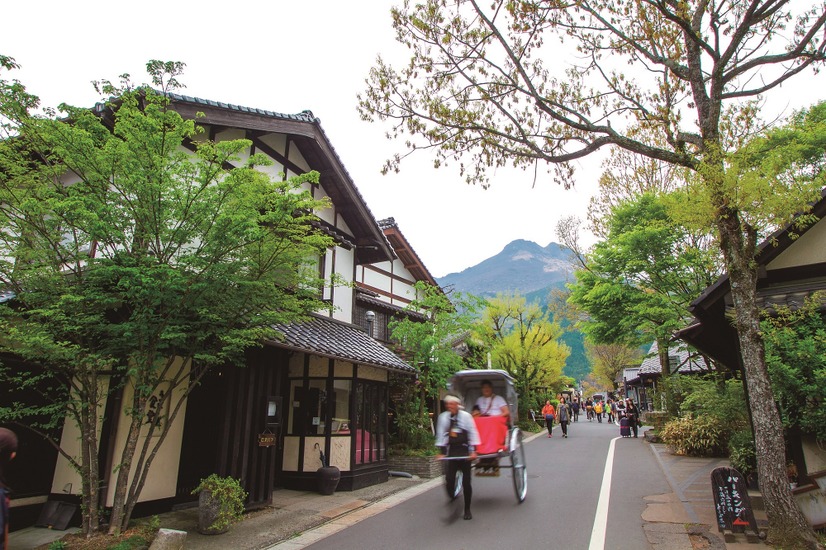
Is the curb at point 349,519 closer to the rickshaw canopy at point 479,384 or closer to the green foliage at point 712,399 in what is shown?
the rickshaw canopy at point 479,384

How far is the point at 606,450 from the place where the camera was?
61.8 ft

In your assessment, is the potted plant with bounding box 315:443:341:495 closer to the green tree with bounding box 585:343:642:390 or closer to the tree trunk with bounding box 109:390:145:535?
the tree trunk with bounding box 109:390:145:535

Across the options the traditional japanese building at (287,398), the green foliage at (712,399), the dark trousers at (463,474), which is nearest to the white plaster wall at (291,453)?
the traditional japanese building at (287,398)

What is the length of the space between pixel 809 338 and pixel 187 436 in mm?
11609

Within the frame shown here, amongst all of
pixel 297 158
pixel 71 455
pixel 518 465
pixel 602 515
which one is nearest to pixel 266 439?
pixel 71 455

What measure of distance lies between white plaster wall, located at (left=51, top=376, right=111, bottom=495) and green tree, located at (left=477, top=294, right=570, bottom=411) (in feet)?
81.8

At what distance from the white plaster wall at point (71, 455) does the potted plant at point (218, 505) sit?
7.89 ft

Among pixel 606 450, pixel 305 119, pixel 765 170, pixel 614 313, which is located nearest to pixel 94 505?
pixel 305 119

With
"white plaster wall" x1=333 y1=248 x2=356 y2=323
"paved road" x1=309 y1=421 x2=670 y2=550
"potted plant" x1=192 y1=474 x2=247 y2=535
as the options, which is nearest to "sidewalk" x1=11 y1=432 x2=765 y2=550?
"potted plant" x1=192 y1=474 x2=247 y2=535

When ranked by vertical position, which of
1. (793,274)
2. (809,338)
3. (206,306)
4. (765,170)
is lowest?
(809,338)

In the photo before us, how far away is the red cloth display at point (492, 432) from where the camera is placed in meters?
8.45

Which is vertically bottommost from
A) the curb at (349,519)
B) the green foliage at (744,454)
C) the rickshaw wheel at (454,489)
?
the curb at (349,519)

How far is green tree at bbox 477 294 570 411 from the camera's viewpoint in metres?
33.7

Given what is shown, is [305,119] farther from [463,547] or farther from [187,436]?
[463,547]
